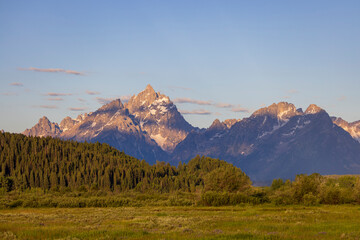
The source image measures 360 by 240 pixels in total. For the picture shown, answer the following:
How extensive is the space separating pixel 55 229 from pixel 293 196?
5846cm

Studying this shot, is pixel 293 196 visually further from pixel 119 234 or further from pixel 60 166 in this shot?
pixel 60 166

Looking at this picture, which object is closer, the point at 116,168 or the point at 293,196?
the point at 293,196

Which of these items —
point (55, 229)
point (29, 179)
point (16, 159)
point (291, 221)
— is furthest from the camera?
point (16, 159)

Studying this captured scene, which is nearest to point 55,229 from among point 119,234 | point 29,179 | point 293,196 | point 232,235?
point 119,234

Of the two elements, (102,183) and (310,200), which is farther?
(102,183)

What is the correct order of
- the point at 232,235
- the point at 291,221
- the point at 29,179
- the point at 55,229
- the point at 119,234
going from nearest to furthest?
the point at 232,235 < the point at 119,234 < the point at 55,229 < the point at 291,221 < the point at 29,179

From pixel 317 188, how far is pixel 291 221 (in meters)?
40.5

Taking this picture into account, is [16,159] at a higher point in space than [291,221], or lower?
higher

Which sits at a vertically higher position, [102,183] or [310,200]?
[102,183]

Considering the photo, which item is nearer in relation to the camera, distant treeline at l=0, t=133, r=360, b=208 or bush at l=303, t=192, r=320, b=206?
bush at l=303, t=192, r=320, b=206

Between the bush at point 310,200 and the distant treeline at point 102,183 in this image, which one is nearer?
the bush at point 310,200

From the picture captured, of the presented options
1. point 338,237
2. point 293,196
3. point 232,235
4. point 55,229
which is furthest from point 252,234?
point 293,196

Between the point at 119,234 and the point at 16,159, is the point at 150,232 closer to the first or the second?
the point at 119,234

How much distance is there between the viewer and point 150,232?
124 feet
